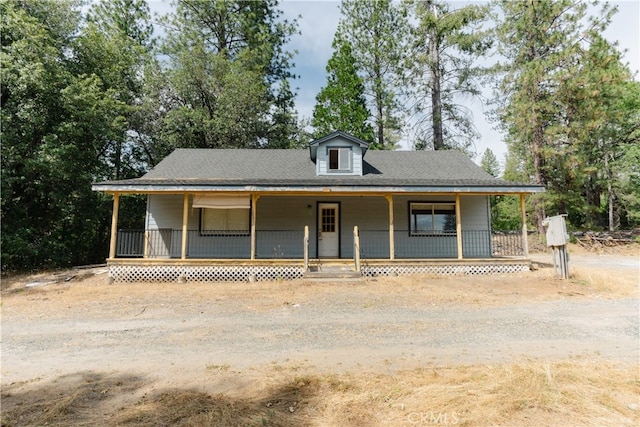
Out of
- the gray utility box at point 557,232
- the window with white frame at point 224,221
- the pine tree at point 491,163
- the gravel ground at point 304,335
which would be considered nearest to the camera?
the gravel ground at point 304,335

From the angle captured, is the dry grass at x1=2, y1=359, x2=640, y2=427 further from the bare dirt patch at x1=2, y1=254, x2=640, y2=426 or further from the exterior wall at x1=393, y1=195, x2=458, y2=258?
the exterior wall at x1=393, y1=195, x2=458, y2=258

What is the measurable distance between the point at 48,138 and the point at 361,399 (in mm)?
15472

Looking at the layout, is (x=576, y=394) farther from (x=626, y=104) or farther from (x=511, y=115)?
(x=626, y=104)

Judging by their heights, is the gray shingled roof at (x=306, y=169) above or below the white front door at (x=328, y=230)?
above

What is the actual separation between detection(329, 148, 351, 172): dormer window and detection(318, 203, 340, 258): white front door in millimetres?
1494

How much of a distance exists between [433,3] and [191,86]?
17280mm

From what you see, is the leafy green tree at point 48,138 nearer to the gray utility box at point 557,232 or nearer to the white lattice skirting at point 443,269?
the white lattice skirting at point 443,269

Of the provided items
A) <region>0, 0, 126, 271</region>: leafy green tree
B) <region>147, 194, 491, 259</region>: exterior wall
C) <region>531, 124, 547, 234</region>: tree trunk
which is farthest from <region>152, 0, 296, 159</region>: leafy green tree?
<region>531, 124, 547, 234</region>: tree trunk

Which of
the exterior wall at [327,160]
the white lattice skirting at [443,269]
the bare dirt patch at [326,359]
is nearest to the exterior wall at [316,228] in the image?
the exterior wall at [327,160]

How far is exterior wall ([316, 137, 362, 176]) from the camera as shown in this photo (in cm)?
1309

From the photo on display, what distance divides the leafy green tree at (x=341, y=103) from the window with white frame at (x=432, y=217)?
11.0 meters

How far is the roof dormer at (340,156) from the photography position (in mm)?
13078

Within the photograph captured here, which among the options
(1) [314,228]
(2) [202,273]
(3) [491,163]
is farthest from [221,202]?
(3) [491,163]

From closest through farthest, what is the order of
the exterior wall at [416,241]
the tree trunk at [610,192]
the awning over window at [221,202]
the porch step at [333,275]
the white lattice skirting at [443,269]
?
1. the porch step at [333,275]
2. the white lattice skirting at [443,269]
3. the awning over window at [221,202]
4. the exterior wall at [416,241]
5. the tree trunk at [610,192]
